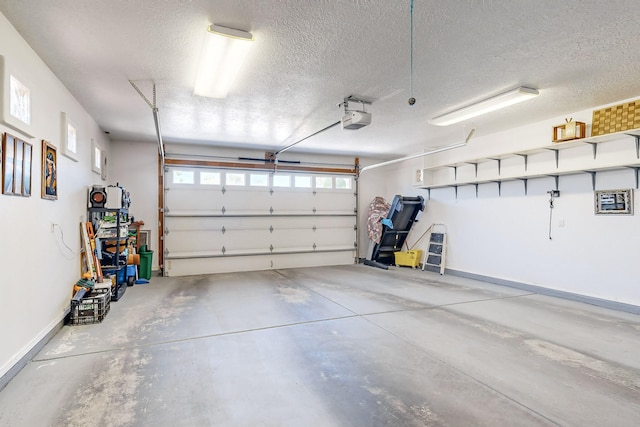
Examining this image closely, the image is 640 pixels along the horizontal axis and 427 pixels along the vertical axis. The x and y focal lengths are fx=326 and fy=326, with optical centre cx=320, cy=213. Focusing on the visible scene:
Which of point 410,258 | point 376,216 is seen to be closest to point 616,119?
point 410,258

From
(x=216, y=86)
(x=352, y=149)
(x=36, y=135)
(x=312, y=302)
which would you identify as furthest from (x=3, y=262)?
(x=352, y=149)

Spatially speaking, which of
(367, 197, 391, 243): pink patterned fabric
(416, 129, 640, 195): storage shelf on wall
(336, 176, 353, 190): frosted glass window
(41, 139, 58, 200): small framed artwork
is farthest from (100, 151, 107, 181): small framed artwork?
(416, 129, 640, 195): storage shelf on wall

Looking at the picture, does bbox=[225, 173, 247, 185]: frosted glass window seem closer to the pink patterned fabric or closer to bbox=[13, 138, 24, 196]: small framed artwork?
the pink patterned fabric

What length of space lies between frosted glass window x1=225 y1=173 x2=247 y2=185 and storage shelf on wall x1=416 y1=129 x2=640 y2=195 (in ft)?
12.9

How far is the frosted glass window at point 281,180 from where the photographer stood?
7613 millimetres

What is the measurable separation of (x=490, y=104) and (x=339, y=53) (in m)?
2.24

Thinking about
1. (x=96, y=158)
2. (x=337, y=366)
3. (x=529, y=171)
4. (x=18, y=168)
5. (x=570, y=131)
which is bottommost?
(x=337, y=366)

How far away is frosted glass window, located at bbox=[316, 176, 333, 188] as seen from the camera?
805 cm

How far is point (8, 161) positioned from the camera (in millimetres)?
2404

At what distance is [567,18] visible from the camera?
240 cm

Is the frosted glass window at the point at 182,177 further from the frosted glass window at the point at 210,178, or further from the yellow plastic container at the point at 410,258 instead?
the yellow plastic container at the point at 410,258

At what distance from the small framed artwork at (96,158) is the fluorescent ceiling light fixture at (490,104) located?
16.9 feet

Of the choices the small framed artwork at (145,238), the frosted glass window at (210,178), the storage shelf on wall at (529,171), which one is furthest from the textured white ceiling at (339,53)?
the small framed artwork at (145,238)

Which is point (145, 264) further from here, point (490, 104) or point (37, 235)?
point (490, 104)
